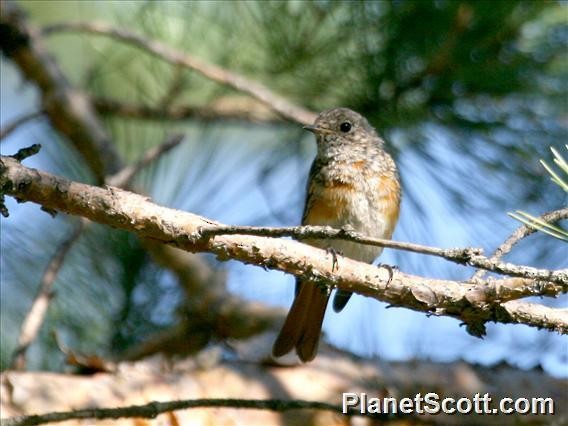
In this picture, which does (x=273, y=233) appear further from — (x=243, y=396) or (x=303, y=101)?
(x=303, y=101)

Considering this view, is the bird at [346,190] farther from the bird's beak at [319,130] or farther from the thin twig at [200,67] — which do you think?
the thin twig at [200,67]

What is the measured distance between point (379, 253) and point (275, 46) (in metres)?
1.02

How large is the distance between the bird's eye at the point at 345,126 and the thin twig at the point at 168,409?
153 cm

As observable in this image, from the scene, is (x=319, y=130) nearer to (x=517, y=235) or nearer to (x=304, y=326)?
(x=304, y=326)

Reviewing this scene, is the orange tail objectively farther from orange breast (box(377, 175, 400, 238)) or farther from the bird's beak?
the bird's beak

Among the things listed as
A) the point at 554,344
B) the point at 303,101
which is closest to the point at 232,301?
the point at 303,101

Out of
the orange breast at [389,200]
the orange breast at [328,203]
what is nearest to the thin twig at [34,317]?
the orange breast at [328,203]

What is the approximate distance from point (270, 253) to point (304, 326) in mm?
1400

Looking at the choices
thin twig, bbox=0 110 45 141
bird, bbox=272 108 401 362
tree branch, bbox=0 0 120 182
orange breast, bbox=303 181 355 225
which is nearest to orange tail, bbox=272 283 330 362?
bird, bbox=272 108 401 362

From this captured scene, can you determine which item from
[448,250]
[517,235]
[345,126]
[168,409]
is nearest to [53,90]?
[345,126]

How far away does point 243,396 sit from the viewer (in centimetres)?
302

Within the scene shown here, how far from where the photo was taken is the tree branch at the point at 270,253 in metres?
2.14

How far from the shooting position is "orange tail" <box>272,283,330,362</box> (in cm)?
343

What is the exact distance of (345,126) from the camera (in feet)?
13.8
